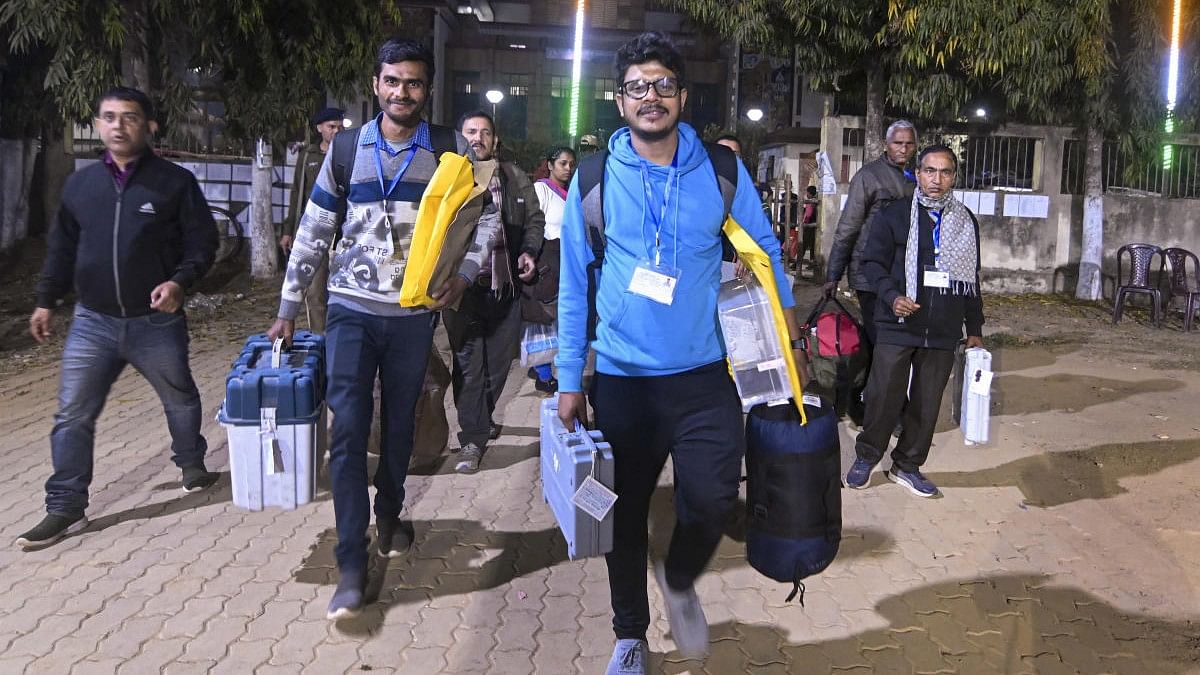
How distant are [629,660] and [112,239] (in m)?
3.07

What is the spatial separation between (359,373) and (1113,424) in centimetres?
A: 591

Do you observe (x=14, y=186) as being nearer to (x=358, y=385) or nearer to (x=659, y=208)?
(x=358, y=385)

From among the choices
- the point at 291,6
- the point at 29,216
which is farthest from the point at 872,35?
the point at 29,216

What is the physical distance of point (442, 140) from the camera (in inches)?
159

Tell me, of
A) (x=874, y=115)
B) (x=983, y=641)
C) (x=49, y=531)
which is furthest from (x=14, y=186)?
(x=983, y=641)

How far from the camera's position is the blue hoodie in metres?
3.16

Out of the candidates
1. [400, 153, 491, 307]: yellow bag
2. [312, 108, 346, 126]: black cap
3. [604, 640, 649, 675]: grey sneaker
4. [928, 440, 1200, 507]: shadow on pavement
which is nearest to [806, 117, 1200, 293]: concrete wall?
[928, 440, 1200, 507]: shadow on pavement

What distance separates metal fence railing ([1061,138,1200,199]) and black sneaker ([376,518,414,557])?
→ 1353 centimetres

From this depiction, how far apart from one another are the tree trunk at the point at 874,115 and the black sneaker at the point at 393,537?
11922mm

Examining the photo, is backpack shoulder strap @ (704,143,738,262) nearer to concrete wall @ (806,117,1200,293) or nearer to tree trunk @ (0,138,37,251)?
concrete wall @ (806,117,1200,293)

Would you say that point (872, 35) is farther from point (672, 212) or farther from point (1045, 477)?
point (672, 212)

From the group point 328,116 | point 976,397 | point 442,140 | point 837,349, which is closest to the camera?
point 442,140

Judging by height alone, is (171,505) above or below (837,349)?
below

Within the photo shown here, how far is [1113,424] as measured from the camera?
750cm
